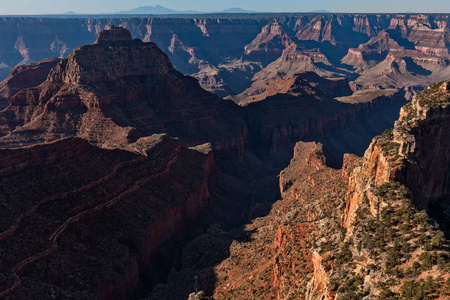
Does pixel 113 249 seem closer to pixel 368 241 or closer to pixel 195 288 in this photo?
pixel 195 288

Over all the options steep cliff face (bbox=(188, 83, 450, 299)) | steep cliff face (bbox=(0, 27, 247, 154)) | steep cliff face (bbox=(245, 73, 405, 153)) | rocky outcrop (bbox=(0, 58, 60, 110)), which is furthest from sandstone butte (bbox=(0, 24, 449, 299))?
rocky outcrop (bbox=(0, 58, 60, 110))

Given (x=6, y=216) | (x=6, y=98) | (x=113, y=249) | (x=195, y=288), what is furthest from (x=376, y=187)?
(x=6, y=98)

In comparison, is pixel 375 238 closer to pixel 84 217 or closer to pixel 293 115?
pixel 84 217

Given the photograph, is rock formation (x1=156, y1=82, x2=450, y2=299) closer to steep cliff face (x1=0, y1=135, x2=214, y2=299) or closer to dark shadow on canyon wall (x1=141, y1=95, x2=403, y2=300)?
dark shadow on canyon wall (x1=141, y1=95, x2=403, y2=300)

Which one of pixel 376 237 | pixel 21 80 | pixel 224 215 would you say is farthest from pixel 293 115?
pixel 376 237

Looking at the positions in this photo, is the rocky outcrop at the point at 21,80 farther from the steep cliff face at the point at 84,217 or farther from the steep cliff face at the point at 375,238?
the steep cliff face at the point at 375,238
